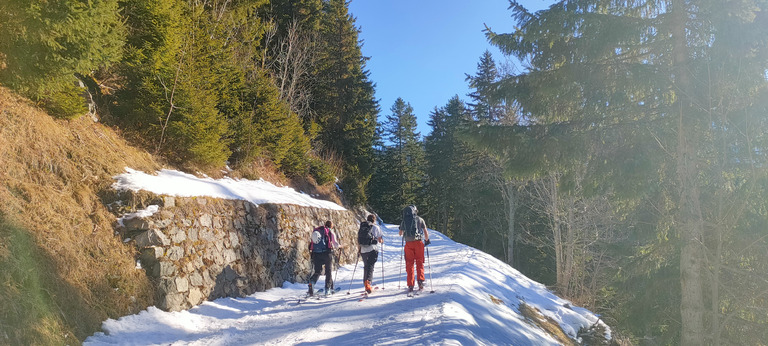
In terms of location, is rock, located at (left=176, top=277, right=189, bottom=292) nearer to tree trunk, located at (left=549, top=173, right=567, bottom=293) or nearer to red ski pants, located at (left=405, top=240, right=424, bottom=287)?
red ski pants, located at (left=405, top=240, right=424, bottom=287)

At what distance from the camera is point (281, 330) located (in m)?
5.75

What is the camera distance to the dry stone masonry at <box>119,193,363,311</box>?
594 cm

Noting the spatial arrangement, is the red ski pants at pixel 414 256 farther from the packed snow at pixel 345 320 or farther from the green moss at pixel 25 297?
the green moss at pixel 25 297

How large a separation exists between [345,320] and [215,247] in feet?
10.4

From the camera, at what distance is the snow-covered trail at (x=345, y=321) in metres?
5.12

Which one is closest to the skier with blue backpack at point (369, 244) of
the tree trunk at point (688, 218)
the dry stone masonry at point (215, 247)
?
the dry stone masonry at point (215, 247)

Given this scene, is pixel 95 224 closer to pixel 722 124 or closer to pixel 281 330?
pixel 281 330

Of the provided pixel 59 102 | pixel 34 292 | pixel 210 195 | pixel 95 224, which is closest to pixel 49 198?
pixel 95 224

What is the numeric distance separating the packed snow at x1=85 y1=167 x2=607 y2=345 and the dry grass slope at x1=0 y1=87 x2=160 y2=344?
1.38ft

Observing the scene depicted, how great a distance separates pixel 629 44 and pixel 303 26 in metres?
19.3

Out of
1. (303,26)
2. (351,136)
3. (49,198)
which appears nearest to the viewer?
(49,198)

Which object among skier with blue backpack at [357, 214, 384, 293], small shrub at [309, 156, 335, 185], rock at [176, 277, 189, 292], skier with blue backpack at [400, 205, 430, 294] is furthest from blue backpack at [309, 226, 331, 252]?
small shrub at [309, 156, 335, 185]

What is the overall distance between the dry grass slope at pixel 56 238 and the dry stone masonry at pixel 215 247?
32 cm

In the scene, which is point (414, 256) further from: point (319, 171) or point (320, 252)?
point (319, 171)
